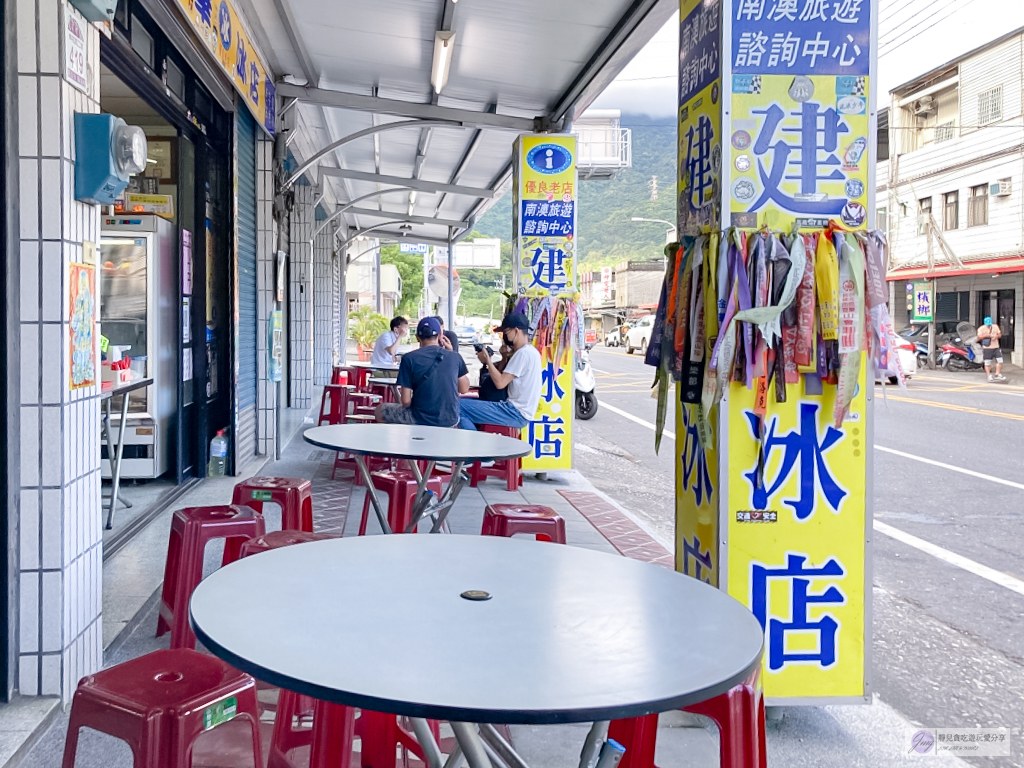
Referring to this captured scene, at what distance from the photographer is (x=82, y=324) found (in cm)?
329

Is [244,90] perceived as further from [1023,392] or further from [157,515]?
[1023,392]

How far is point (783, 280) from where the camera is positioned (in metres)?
3.19

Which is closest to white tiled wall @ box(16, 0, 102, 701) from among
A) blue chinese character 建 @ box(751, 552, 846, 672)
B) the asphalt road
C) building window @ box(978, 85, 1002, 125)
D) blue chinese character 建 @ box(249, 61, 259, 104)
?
blue chinese character 建 @ box(751, 552, 846, 672)

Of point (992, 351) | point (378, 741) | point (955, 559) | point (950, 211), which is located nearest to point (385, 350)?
point (955, 559)

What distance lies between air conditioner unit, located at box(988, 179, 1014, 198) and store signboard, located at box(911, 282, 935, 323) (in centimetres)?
297

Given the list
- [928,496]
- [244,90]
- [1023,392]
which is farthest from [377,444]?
[1023,392]

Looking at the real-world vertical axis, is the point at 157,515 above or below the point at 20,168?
below

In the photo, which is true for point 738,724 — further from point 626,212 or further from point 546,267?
point 626,212

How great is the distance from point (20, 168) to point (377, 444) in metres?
1.78

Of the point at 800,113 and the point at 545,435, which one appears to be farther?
the point at 545,435

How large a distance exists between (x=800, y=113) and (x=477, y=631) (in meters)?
2.41

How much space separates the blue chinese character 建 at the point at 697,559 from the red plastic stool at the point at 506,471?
4.12 m

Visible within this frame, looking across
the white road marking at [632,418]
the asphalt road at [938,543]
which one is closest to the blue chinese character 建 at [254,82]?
the asphalt road at [938,543]

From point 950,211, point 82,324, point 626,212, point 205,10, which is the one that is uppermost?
point 626,212
